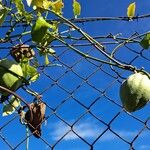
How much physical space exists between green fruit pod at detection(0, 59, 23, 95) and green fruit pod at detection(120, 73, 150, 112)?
0.33 metres

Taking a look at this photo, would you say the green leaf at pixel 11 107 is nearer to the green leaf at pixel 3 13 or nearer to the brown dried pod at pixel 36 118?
the brown dried pod at pixel 36 118

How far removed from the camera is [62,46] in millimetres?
2016

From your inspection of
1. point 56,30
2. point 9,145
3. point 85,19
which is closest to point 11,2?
point 56,30

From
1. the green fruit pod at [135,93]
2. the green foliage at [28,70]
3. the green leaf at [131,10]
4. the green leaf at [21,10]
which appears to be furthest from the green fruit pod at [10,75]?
the green leaf at [131,10]

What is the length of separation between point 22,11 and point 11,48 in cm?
22

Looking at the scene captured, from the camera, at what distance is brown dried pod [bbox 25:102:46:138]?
1714 mm

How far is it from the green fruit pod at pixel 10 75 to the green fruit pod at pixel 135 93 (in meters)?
0.33

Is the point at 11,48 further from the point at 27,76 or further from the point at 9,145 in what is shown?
the point at 9,145

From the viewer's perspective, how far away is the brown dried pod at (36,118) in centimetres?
171

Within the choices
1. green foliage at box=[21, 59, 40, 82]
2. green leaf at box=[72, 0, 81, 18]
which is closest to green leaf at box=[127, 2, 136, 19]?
green leaf at box=[72, 0, 81, 18]

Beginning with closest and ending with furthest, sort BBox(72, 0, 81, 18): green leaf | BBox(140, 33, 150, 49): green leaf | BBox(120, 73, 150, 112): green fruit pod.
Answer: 1. BBox(120, 73, 150, 112): green fruit pod
2. BBox(140, 33, 150, 49): green leaf
3. BBox(72, 0, 81, 18): green leaf

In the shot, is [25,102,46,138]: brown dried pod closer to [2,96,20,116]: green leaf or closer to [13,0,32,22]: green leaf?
[2,96,20,116]: green leaf

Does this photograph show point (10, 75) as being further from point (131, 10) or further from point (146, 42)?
point (131, 10)

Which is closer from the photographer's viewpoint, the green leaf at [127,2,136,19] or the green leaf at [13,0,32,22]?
the green leaf at [13,0,32,22]
